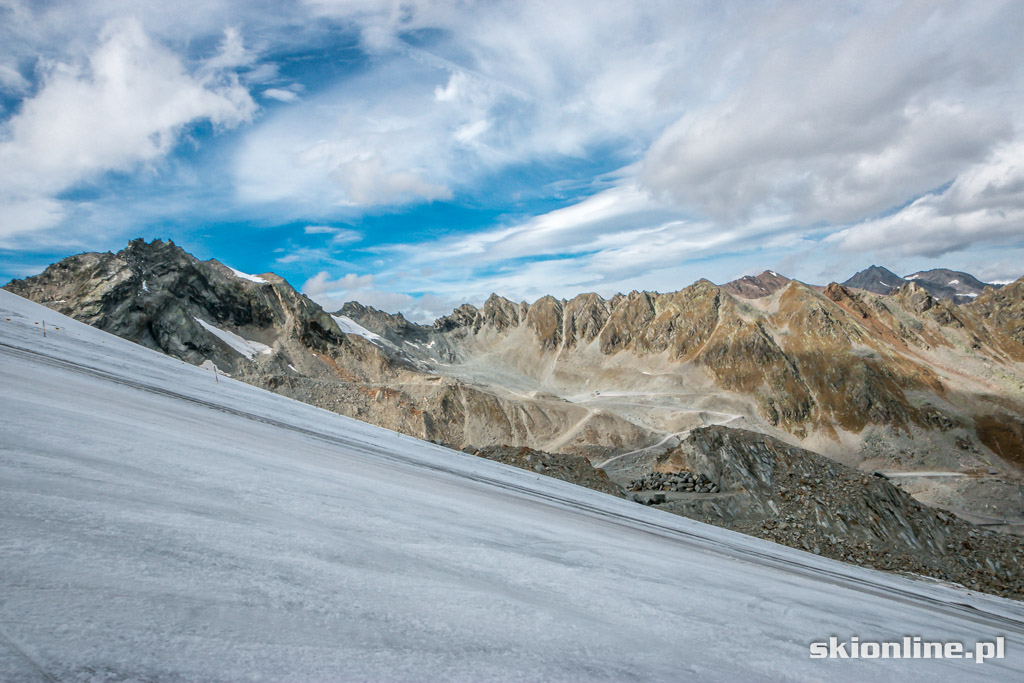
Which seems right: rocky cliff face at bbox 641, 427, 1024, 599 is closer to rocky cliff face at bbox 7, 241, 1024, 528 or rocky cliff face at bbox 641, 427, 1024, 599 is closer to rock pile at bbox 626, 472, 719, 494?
rock pile at bbox 626, 472, 719, 494

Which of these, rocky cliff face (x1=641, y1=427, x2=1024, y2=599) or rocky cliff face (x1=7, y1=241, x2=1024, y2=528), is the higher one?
rocky cliff face (x1=7, y1=241, x2=1024, y2=528)

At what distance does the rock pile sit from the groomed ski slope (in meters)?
21.3

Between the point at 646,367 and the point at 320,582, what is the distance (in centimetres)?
13555

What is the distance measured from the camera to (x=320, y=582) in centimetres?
227

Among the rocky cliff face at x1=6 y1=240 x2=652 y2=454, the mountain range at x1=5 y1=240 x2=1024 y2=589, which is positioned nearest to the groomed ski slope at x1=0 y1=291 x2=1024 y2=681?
the mountain range at x1=5 y1=240 x2=1024 y2=589

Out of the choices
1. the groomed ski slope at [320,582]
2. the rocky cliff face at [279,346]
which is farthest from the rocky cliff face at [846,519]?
the rocky cliff face at [279,346]

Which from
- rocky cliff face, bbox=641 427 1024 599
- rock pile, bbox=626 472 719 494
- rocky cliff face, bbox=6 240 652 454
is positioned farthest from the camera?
rocky cliff face, bbox=6 240 652 454

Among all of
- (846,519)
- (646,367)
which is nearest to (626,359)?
(646,367)

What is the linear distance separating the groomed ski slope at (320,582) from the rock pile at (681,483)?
Result: 2129cm

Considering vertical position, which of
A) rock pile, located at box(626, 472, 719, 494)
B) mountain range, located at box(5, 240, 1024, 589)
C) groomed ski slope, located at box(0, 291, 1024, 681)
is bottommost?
rock pile, located at box(626, 472, 719, 494)

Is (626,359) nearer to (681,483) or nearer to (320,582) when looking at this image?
(681,483)

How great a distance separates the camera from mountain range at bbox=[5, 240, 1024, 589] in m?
60.2

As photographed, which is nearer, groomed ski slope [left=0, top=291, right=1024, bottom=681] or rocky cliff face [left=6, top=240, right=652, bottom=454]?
groomed ski slope [left=0, top=291, right=1024, bottom=681]

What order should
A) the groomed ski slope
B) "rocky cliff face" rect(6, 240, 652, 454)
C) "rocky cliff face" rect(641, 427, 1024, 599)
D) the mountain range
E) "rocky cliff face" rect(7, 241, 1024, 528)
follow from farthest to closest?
1. "rocky cliff face" rect(7, 241, 1024, 528)
2. the mountain range
3. "rocky cliff face" rect(6, 240, 652, 454)
4. "rocky cliff face" rect(641, 427, 1024, 599)
5. the groomed ski slope
